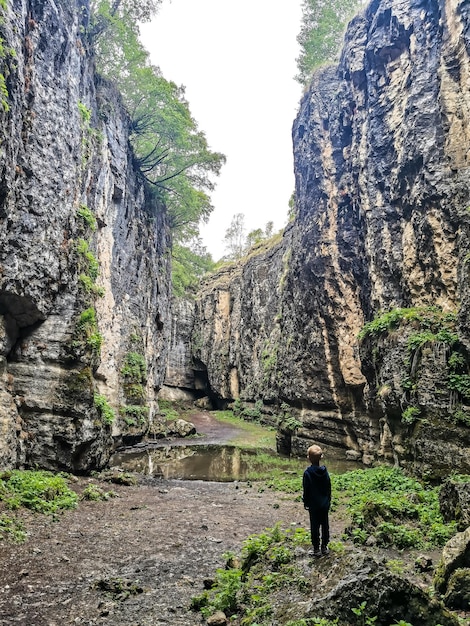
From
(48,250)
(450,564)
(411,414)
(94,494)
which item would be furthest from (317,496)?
(48,250)

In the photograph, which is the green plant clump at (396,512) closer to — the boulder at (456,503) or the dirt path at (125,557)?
the boulder at (456,503)

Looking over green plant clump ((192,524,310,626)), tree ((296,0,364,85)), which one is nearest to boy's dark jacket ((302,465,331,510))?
green plant clump ((192,524,310,626))

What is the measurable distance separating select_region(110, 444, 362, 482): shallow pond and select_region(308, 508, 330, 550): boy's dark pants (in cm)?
960

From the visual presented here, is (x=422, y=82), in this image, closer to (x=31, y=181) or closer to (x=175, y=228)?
(x=31, y=181)

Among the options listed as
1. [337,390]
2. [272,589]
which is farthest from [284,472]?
[272,589]

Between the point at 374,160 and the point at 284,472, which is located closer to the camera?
the point at 284,472

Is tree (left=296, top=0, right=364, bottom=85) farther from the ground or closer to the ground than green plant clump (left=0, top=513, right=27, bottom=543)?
farther from the ground

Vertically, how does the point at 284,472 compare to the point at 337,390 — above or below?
below

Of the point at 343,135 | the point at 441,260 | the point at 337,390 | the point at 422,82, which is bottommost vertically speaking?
the point at 337,390

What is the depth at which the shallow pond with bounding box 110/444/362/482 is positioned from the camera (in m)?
15.3

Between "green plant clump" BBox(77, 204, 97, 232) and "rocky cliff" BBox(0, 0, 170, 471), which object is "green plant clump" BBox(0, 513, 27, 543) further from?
"green plant clump" BBox(77, 204, 97, 232)

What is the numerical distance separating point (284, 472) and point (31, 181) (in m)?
12.9

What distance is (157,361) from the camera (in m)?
28.2

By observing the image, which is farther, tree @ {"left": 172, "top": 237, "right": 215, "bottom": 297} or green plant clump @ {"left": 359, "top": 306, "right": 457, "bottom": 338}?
tree @ {"left": 172, "top": 237, "right": 215, "bottom": 297}
